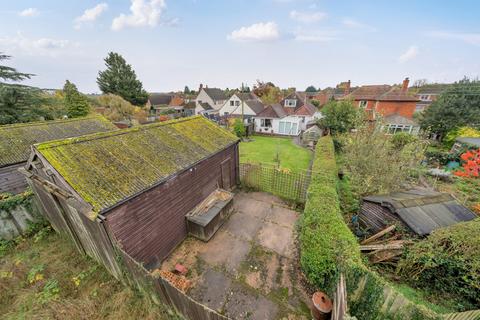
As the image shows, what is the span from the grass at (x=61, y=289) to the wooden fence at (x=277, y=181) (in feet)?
23.6

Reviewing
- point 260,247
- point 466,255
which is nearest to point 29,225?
point 260,247

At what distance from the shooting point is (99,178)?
15.7ft

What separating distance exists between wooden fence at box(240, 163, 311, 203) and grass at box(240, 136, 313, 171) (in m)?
4.04

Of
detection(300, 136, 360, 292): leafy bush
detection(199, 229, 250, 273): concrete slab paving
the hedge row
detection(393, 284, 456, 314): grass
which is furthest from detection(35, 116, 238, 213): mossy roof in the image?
detection(393, 284, 456, 314): grass

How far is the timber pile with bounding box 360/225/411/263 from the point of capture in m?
5.52

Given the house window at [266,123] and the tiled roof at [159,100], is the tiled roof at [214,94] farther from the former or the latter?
the house window at [266,123]

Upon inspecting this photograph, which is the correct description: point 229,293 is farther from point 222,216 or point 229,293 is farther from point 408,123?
point 408,123

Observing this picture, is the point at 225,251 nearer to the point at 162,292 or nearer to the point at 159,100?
the point at 162,292

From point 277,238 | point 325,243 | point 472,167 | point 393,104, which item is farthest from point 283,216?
point 393,104

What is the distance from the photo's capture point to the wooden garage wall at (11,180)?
892 centimetres

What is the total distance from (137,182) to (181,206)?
2.01m

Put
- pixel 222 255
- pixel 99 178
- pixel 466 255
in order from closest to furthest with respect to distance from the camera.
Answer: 1. pixel 466 255
2. pixel 99 178
3. pixel 222 255

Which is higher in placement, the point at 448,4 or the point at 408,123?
the point at 448,4

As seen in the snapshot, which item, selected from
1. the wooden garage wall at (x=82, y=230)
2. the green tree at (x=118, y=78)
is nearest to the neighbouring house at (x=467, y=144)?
the wooden garage wall at (x=82, y=230)
